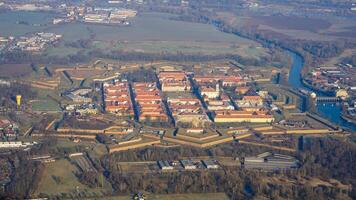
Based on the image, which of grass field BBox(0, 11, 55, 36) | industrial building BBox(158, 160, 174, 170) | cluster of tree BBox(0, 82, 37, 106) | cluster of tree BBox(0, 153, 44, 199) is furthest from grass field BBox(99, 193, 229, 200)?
grass field BBox(0, 11, 55, 36)

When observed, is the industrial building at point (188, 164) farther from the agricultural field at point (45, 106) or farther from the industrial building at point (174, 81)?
the industrial building at point (174, 81)

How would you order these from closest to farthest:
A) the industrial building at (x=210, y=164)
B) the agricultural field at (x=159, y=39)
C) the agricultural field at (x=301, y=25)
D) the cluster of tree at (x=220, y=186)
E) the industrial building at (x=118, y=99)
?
the cluster of tree at (x=220, y=186)
the industrial building at (x=210, y=164)
the industrial building at (x=118, y=99)
the agricultural field at (x=159, y=39)
the agricultural field at (x=301, y=25)

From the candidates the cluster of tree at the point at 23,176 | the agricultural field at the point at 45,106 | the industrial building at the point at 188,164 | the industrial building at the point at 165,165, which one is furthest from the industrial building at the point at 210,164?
the agricultural field at the point at 45,106

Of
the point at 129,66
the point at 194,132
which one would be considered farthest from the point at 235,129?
the point at 129,66

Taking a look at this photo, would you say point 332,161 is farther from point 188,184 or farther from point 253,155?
point 188,184

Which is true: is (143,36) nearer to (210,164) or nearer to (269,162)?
(269,162)

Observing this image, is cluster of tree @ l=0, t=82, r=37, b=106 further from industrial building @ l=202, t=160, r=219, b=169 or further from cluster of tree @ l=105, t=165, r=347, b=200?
industrial building @ l=202, t=160, r=219, b=169

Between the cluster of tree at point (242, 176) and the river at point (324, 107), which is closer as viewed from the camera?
the cluster of tree at point (242, 176)

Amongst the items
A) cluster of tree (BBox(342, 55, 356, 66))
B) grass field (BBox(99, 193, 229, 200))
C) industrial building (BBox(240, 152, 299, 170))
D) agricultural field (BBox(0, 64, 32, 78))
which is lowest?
cluster of tree (BBox(342, 55, 356, 66))

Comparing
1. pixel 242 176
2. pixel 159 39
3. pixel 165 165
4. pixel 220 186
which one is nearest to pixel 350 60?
pixel 159 39

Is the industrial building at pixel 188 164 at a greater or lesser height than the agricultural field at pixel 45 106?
lesser

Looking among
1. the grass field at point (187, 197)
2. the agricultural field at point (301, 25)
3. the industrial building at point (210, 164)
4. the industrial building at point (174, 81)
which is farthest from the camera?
the agricultural field at point (301, 25)
